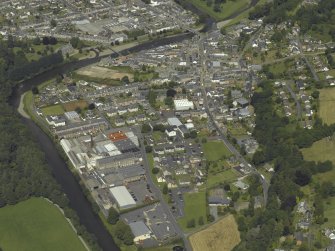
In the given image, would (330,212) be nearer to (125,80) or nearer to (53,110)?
(53,110)

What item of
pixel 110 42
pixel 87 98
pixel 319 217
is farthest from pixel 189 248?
pixel 110 42

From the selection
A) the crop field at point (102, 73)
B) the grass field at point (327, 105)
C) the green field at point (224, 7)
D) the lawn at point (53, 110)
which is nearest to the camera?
the grass field at point (327, 105)

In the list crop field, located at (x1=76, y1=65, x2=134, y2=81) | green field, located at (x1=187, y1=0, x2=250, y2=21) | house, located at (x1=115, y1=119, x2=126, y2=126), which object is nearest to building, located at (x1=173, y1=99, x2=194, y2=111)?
house, located at (x1=115, y1=119, x2=126, y2=126)

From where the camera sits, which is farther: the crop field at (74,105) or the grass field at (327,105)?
the crop field at (74,105)

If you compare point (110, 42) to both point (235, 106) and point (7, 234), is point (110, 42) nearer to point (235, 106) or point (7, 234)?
point (235, 106)

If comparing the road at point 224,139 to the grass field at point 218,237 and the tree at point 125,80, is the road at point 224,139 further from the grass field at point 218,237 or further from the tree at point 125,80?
the tree at point 125,80

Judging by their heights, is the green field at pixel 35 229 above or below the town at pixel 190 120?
above

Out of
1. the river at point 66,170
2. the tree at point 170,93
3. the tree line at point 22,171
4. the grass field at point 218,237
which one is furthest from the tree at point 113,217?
the tree at point 170,93
